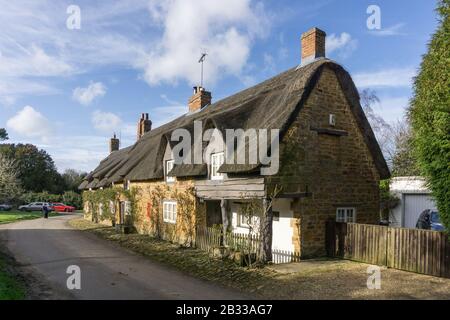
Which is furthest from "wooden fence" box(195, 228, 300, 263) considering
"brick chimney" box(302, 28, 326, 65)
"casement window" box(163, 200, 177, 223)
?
"brick chimney" box(302, 28, 326, 65)

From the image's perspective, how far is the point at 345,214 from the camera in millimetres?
15172

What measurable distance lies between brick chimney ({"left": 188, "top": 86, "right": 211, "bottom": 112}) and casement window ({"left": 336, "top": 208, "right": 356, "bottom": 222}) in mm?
14173

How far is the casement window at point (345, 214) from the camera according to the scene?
49.1 feet

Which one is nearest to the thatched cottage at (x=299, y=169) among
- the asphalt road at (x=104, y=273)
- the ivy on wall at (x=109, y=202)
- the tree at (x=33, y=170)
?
the asphalt road at (x=104, y=273)

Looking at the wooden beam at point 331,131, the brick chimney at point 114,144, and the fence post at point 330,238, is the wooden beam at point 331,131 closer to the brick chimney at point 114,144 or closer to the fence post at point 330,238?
the fence post at point 330,238

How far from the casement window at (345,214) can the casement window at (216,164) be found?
499 cm

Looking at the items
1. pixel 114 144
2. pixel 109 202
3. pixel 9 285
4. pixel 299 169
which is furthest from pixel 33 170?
pixel 299 169

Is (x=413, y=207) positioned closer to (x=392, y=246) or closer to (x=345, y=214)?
(x=345, y=214)

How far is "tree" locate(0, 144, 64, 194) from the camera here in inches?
2484

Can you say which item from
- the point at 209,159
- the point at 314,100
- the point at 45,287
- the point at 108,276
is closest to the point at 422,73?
the point at 314,100

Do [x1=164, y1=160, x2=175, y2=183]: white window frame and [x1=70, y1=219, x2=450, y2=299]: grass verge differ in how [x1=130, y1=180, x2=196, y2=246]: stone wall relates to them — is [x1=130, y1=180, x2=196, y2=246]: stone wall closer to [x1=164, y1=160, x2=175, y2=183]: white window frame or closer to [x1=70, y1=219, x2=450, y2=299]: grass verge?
[x1=164, y1=160, x2=175, y2=183]: white window frame

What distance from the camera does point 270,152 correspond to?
1303 centimetres

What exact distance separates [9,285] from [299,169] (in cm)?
984
